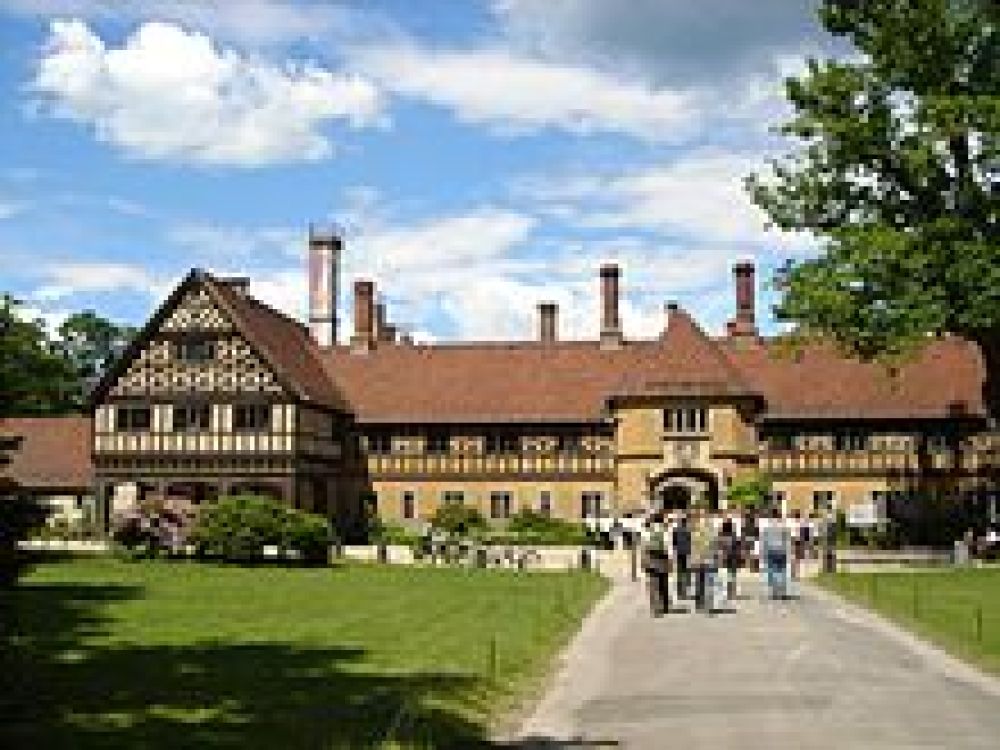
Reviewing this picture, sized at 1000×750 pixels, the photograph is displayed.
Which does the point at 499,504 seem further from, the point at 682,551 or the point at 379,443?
the point at 682,551

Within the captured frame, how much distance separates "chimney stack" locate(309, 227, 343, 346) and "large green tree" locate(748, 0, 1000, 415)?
28131mm

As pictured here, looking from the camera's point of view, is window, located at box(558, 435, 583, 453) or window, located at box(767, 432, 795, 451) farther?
window, located at box(558, 435, 583, 453)

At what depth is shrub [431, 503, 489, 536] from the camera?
54562mm

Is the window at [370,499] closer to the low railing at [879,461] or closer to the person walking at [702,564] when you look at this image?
the low railing at [879,461]

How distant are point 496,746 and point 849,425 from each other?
44767mm

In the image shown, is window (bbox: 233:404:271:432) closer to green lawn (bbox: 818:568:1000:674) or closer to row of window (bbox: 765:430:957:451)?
row of window (bbox: 765:430:957:451)

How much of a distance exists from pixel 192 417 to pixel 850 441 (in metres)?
23.4

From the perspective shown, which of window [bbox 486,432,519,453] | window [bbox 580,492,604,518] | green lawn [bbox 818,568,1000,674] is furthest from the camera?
window [bbox 486,432,519,453]

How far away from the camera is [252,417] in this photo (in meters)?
54.4

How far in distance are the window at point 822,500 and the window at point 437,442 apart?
13751 mm

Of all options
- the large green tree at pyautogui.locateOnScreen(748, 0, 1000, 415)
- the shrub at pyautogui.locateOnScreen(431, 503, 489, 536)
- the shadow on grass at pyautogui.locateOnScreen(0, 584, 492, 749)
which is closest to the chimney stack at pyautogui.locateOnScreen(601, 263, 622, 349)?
the shrub at pyautogui.locateOnScreen(431, 503, 489, 536)

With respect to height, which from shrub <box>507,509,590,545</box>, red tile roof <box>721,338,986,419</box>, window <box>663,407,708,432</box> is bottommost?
shrub <box>507,509,590,545</box>

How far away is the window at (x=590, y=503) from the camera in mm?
58125

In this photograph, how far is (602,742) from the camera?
13.3m
